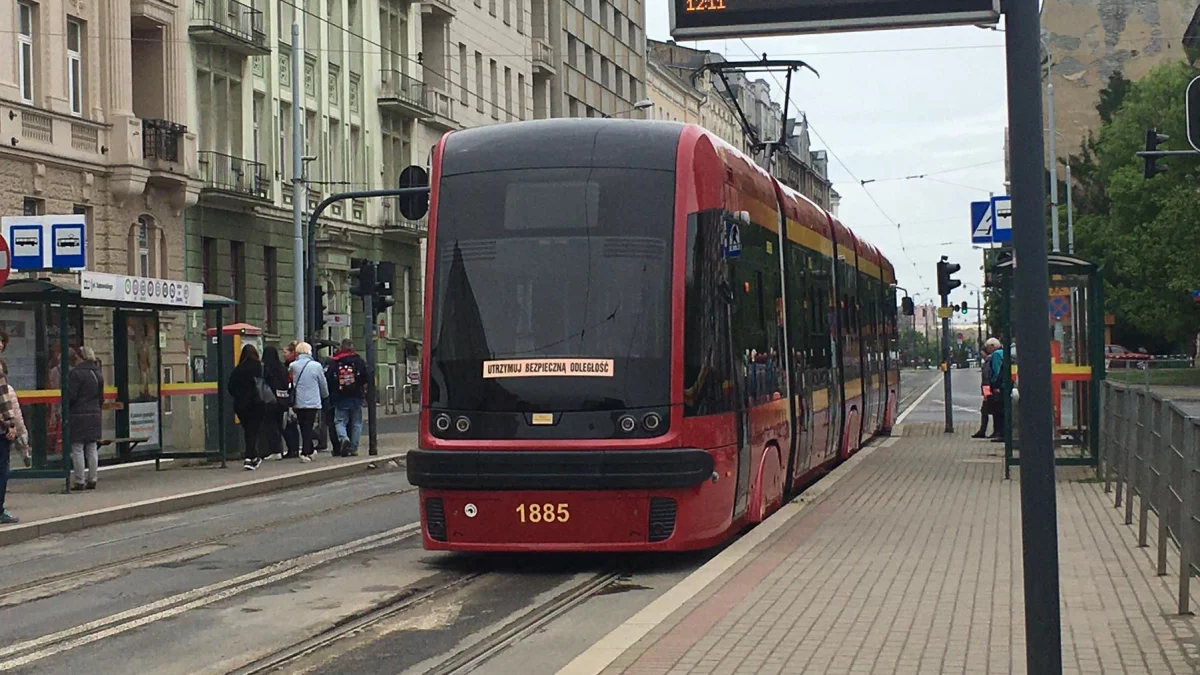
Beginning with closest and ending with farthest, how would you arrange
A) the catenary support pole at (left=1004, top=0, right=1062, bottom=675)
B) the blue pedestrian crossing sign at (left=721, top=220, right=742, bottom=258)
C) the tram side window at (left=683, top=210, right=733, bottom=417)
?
1. the catenary support pole at (left=1004, top=0, right=1062, bottom=675)
2. the tram side window at (left=683, top=210, right=733, bottom=417)
3. the blue pedestrian crossing sign at (left=721, top=220, right=742, bottom=258)

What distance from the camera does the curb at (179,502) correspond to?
16.2 m

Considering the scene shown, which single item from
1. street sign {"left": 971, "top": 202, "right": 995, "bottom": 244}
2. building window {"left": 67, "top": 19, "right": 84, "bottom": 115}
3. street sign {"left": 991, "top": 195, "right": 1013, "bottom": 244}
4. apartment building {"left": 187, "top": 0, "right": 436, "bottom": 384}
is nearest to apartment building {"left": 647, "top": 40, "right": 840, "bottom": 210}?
apartment building {"left": 187, "top": 0, "right": 436, "bottom": 384}

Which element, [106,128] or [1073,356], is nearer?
[1073,356]

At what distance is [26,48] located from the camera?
36344mm

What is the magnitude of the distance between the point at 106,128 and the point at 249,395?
56.7ft

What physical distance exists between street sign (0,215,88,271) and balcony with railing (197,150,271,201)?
19294 millimetres

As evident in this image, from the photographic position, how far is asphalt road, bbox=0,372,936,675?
907cm

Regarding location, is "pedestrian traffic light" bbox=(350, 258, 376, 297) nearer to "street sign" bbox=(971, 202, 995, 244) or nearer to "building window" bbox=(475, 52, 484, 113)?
"street sign" bbox=(971, 202, 995, 244)

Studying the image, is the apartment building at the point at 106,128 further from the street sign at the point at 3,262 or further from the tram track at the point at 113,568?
the tram track at the point at 113,568

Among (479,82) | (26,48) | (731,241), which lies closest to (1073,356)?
(731,241)

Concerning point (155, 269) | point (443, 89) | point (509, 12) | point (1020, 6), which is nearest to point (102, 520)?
point (1020, 6)

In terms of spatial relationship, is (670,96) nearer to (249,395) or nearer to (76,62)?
(76,62)

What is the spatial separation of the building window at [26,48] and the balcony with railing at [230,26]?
6600 millimetres

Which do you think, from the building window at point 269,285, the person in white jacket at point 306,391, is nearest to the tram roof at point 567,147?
the person in white jacket at point 306,391
